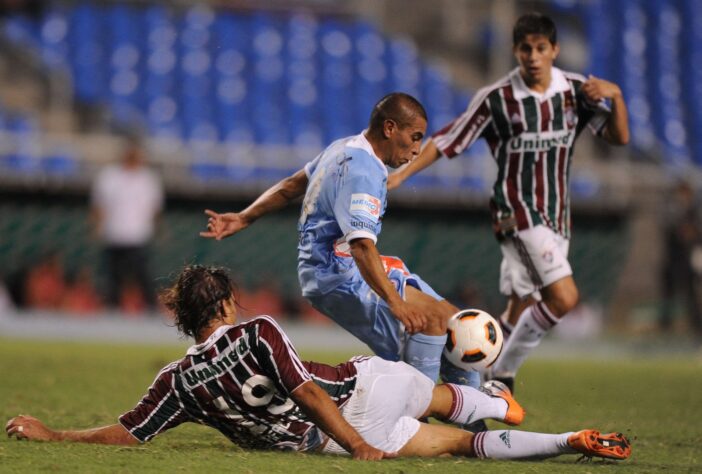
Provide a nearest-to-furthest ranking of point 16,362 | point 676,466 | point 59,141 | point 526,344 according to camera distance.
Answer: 1. point 676,466
2. point 526,344
3. point 16,362
4. point 59,141

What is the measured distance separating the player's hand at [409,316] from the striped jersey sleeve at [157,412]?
0.98 metres

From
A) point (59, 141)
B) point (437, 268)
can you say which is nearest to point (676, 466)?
point (437, 268)

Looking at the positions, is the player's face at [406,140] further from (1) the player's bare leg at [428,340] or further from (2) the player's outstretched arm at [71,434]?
(2) the player's outstretched arm at [71,434]

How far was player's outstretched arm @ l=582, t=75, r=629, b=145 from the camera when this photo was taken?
683 cm

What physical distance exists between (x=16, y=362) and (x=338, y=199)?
5.47 meters

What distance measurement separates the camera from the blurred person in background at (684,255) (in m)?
14.5

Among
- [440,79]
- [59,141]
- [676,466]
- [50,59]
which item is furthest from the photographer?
[440,79]

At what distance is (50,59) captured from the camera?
16.5 meters

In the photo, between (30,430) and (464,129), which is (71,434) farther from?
(464,129)

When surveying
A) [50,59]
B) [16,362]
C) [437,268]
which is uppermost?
[50,59]

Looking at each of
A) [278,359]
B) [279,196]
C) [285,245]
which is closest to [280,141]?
[285,245]

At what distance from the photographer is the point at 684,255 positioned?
14633 mm

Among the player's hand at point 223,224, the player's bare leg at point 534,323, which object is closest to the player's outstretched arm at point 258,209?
the player's hand at point 223,224

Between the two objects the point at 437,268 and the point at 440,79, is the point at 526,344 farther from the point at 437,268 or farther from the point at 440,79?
the point at 440,79
